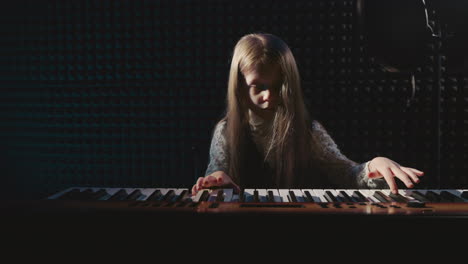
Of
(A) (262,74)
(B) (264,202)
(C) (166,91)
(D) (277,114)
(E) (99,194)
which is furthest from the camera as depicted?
(C) (166,91)

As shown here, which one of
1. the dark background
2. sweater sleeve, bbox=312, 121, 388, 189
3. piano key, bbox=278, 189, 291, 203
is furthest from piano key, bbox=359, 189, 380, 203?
the dark background

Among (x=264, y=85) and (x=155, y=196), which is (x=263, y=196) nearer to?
(x=155, y=196)

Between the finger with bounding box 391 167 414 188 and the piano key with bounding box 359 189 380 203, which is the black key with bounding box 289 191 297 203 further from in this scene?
the finger with bounding box 391 167 414 188

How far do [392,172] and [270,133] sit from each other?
2.48 ft

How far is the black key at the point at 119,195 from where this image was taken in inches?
41.1

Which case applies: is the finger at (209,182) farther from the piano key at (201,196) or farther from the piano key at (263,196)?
the piano key at (263,196)

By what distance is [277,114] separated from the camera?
70.6 inches

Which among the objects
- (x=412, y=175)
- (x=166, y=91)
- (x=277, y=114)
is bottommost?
(x=412, y=175)

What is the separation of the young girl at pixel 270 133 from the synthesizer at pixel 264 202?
1.57 ft

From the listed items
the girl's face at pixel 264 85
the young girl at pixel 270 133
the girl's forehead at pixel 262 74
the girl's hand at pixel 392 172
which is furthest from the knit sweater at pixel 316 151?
the girl's hand at pixel 392 172

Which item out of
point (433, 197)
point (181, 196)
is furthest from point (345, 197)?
point (181, 196)

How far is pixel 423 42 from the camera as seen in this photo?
1520 millimetres

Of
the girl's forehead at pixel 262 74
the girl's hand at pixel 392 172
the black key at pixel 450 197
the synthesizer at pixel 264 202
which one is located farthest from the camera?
the girl's forehead at pixel 262 74

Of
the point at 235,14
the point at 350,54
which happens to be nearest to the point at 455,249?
the point at 350,54
